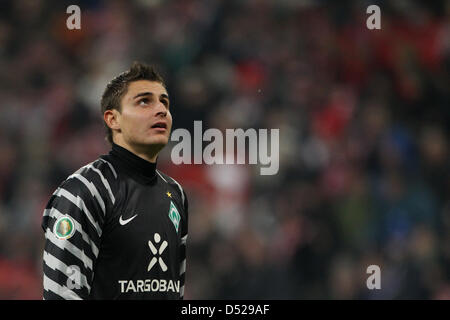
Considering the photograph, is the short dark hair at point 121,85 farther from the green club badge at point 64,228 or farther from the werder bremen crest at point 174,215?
the green club badge at point 64,228

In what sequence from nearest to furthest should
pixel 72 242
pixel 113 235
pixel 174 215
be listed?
pixel 72 242 < pixel 113 235 < pixel 174 215

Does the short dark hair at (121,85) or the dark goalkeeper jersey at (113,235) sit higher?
the short dark hair at (121,85)

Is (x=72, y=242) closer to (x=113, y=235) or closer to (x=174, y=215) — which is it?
(x=113, y=235)

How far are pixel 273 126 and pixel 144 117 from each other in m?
4.47

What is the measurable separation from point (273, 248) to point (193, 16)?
2.64 m

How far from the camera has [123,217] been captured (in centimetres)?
321

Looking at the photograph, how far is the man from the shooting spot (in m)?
3.05

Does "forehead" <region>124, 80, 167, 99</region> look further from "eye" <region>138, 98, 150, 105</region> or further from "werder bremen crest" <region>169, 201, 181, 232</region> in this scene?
"werder bremen crest" <region>169, 201, 181, 232</region>

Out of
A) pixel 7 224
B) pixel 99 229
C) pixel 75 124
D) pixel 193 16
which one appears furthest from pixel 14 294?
pixel 99 229

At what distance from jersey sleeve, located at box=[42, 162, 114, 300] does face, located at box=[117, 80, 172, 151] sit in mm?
353
